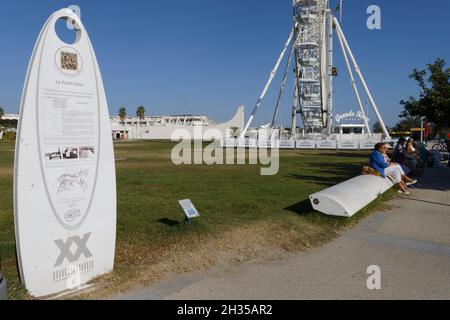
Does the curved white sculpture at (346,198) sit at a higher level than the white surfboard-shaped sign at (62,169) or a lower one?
lower

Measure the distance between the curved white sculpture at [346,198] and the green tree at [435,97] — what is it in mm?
6222

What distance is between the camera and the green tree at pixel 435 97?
1295cm

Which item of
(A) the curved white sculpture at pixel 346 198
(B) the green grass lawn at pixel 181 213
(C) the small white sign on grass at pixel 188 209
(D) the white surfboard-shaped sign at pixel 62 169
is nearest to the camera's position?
(D) the white surfboard-shaped sign at pixel 62 169

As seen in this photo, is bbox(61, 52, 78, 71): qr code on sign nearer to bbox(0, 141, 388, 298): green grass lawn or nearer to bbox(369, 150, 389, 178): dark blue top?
bbox(0, 141, 388, 298): green grass lawn

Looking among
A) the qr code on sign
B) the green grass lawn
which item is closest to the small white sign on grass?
the green grass lawn

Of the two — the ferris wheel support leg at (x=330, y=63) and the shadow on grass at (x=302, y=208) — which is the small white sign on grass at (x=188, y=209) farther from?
the ferris wheel support leg at (x=330, y=63)

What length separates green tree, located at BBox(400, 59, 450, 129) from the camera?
42.5ft

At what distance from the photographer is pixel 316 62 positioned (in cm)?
5075

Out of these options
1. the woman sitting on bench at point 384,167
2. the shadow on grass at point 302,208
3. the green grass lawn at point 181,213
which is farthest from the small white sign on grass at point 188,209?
the woman sitting on bench at point 384,167

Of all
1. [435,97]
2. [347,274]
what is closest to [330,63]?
[435,97]

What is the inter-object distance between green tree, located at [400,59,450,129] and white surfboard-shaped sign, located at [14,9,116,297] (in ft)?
40.2

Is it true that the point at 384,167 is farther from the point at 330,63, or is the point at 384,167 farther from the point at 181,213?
the point at 330,63
